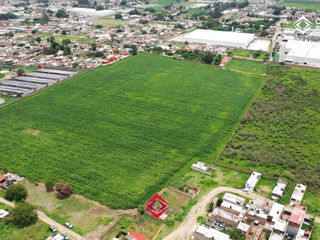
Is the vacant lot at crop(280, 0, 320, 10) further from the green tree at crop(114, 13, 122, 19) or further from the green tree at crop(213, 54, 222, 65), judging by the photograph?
the green tree at crop(213, 54, 222, 65)

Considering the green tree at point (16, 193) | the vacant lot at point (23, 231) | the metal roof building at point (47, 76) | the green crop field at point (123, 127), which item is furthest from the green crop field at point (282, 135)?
the metal roof building at point (47, 76)

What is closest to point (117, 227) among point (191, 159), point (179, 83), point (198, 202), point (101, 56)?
point (198, 202)

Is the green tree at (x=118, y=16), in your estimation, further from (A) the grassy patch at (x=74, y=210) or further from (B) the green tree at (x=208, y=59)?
(A) the grassy patch at (x=74, y=210)

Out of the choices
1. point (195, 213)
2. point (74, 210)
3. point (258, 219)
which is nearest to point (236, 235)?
point (258, 219)

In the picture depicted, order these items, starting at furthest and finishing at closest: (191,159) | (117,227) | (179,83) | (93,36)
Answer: (93,36) → (179,83) → (191,159) → (117,227)

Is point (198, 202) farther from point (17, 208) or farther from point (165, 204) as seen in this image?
point (17, 208)
